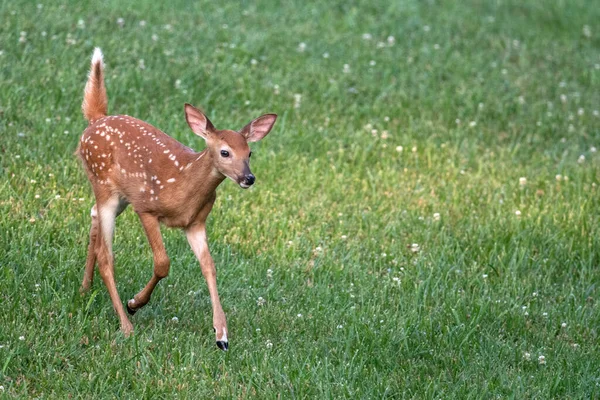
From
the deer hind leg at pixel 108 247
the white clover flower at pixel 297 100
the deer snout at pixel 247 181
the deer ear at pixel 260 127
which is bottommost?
the white clover flower at pixel 297 100

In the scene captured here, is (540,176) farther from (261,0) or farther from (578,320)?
(261,0)

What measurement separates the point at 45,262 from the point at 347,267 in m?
2.10

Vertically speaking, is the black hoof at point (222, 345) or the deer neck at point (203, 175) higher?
the deer neck at point (203, 175)

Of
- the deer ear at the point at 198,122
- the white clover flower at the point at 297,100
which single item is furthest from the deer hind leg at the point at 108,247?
the white clover flower at the point at 297,100

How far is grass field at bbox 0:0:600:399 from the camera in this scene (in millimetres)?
5859

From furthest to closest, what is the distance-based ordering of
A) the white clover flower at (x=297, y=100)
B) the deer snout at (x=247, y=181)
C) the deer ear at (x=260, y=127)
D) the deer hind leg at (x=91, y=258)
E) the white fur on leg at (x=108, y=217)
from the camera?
the white clover flower at (x=297, y=100)
the deer hind leg at (x=91, y=258)
the white fur on leg at (x=108, y=217)
the deer ear at (x=260, y=127)
the deer snout at (x=247, y=181)

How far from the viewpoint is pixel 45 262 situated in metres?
6.54

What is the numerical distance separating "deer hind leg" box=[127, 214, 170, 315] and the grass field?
0.16m

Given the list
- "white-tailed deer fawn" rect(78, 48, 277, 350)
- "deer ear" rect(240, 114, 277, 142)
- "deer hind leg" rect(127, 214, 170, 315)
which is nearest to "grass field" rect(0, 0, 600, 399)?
"deer hind leg" rect(127, 214, 170, 315)

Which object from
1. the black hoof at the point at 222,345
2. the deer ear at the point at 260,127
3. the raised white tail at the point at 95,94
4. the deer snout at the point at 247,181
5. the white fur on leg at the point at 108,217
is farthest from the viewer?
the raised white tail at the point at 95,94

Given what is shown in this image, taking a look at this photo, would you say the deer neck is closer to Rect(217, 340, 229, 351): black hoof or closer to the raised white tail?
Rect(217, 340, 229, 351): black hoof

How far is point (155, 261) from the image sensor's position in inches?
233

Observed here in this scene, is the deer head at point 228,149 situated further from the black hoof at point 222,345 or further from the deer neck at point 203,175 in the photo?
the black hoof at point 222,345

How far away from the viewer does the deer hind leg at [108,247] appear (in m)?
6.05
